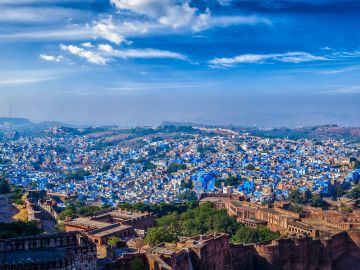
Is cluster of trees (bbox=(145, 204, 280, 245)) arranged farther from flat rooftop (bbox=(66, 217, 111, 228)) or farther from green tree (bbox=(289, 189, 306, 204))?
green tree (bbox=(289, 189, 306, 204))

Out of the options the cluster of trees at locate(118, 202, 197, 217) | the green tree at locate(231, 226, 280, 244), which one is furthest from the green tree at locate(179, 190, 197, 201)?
the green tree at locate(231, 226, 280, 244)

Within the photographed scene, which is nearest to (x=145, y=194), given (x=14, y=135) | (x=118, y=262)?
(x=118, y=262)

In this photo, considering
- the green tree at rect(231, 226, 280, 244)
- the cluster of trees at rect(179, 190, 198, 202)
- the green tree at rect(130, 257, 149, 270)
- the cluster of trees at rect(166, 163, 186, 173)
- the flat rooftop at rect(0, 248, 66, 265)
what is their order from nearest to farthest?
the flat rooftop at rect(0, 248, 66, 265), the green tree at rect(130, 257, 149, 270), the green tree at rect(231, 226, 280, 244), the cluster of trees at rect(179, 190, 198, 202), the cluster of trees at rect(166, 163, 186, 173)

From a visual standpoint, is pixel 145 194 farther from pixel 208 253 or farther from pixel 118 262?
pixel 118 262

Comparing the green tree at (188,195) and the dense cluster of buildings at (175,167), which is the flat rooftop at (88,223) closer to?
the dense cluster of buildings at (175,167)

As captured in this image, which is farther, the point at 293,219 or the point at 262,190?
the point at 262,190

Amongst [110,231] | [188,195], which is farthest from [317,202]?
[110,231]

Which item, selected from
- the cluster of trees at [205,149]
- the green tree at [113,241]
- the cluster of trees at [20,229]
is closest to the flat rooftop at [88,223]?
the green tree at [113,241]

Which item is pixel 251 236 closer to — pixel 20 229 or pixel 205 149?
pixel 20 229
